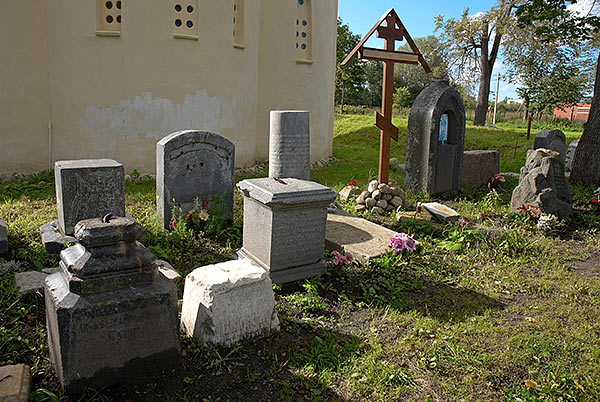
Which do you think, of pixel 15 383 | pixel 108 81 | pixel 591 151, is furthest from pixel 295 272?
pixel 591 151

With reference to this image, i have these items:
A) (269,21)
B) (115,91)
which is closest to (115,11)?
(115,91)

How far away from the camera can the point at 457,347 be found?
345 centimetres

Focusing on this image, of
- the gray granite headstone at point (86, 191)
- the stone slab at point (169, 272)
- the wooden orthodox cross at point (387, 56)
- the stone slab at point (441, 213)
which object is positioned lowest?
the stone slab at point (169, 272)

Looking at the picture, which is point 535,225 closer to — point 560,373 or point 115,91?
point 560,373

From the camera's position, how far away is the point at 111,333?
2.77 meters

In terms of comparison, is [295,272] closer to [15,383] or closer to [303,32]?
[15,383]

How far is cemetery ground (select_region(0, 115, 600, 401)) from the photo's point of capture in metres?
2.96

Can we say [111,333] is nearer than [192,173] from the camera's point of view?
Yes

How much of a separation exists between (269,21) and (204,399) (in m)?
10.5

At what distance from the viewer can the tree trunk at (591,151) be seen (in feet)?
31.6

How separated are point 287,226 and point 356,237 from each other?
1501mm

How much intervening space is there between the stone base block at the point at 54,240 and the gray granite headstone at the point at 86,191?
88mm

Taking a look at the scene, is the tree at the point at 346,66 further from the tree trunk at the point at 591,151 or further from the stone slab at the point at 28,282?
the stone slab at the point at 28,282

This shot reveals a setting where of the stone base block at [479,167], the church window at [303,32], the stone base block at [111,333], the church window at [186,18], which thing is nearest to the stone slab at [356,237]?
the stone base block at [111,333]
